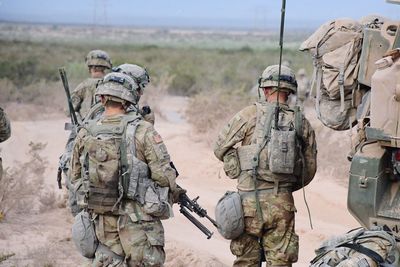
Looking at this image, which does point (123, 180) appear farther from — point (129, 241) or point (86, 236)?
point (86, 236)

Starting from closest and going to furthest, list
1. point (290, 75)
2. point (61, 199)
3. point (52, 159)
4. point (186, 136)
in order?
1. point (290, 75)
2. point (61, 199)
3. point (52, 159)
4. point (186, 136)

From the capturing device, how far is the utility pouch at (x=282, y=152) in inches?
260

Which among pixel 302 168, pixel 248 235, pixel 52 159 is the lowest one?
pixel 52 159

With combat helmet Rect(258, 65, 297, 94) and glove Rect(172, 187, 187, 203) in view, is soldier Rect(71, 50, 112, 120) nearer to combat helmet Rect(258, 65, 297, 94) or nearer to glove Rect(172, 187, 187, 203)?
glove Rect(172, 187, 187, 203)

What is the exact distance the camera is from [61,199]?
11.5 meters

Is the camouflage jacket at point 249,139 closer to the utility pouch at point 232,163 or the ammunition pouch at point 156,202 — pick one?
the utility pouch at point 232,163

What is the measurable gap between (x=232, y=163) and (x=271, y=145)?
450 mm

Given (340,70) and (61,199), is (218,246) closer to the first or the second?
(61,199)

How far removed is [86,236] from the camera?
21.5 feet

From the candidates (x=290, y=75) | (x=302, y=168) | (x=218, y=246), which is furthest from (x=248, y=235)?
(x=218, y=246)

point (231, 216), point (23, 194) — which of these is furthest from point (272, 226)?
point (23, 194)

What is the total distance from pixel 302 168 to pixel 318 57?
93 cm

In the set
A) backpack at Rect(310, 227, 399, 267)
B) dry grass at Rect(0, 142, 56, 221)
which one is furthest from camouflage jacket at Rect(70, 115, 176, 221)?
dry grass at Rect(0, 142, 56, 221)

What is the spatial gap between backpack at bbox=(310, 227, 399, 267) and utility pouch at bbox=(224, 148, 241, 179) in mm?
1763
